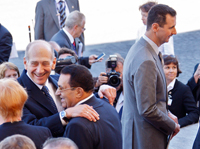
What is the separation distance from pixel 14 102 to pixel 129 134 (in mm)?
1244

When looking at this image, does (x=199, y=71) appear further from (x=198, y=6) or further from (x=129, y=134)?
(x=198, y=6)

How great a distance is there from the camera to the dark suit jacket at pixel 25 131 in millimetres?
2506

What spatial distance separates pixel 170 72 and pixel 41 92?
2.18 meters

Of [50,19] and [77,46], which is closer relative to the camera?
[77,46]

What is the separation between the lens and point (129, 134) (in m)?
3.36

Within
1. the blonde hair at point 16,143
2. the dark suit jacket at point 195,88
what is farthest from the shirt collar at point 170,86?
the blonde hair at point 16,143

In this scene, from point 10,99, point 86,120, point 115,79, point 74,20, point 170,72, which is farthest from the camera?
point 74,20

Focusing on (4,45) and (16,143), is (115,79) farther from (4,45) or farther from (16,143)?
(16,143)

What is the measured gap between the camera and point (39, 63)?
3270 millimetres

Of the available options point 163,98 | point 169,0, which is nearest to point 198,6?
Result: point 169,0

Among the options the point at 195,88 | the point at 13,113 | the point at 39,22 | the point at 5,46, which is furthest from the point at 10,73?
the point at 39,22

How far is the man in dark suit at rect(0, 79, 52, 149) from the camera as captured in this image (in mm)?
2535

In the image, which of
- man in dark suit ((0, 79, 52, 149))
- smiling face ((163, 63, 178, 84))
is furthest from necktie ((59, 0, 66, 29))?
man in dark suit ((0, 79, 52, 149))

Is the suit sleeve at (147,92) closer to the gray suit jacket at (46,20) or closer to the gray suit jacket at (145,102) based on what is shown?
the gray suit jacket at (145,102)
